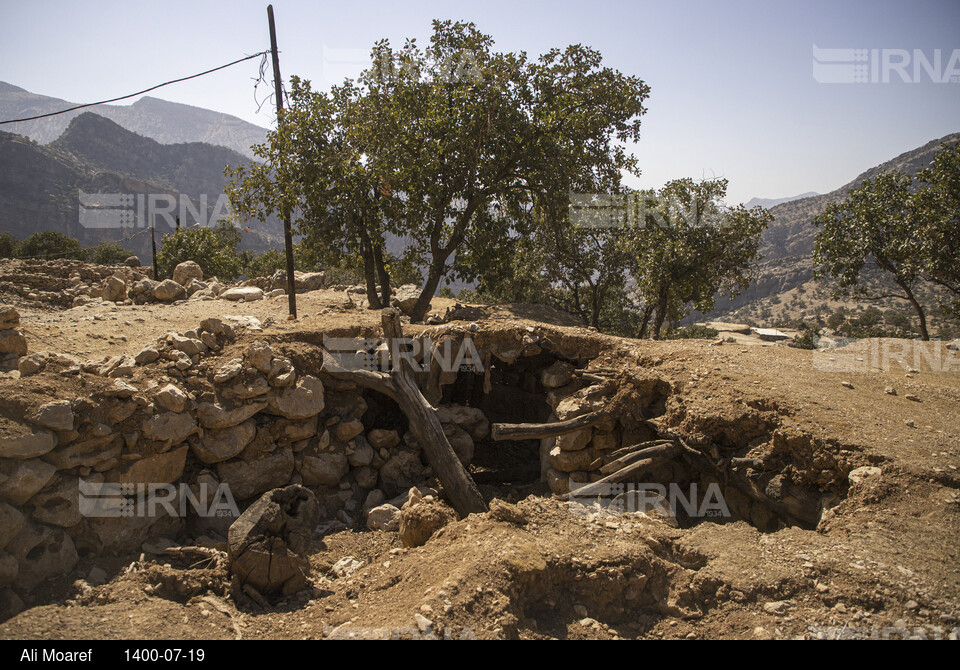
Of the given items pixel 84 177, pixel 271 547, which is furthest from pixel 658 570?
pixel 84 177

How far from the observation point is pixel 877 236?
518 inches

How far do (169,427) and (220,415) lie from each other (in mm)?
628

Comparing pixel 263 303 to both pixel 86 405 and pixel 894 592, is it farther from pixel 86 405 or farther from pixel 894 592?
pixel 894 592

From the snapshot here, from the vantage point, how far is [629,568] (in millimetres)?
4871

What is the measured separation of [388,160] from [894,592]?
10.8 meters

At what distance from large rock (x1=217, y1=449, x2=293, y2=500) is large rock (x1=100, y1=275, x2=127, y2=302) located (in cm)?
785

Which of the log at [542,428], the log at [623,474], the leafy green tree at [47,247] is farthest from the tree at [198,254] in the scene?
the log at [623,474]

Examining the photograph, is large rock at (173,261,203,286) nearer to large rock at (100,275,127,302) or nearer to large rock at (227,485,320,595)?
large rock at (100,275,127,302)

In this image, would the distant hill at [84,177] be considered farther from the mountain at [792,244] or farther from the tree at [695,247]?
the mountain at [792,244]

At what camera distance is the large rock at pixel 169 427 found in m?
6.31

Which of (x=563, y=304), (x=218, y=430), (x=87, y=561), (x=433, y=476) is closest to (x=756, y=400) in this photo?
(x=433, y=476)

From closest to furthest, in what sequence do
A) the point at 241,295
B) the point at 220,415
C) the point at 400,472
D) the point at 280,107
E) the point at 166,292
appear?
the point at 220,415
the point at 400,472
the point at 280,107
the point at 166,292
the point at 241,295

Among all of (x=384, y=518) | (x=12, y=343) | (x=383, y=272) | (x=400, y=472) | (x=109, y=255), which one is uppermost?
(x=109, y=255)

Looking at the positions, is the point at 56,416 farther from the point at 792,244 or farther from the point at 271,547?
the point at 792,244
